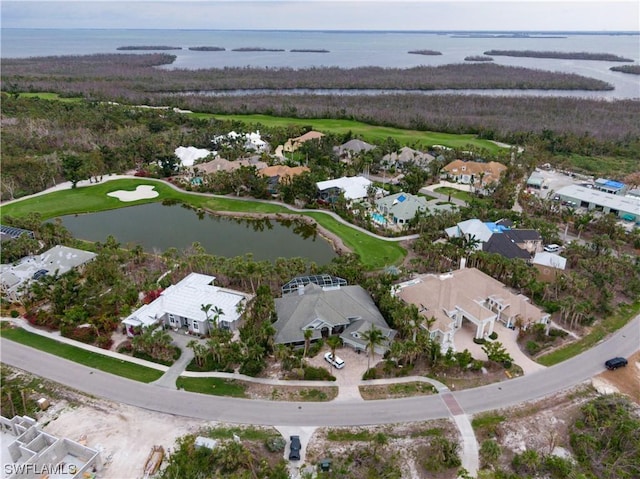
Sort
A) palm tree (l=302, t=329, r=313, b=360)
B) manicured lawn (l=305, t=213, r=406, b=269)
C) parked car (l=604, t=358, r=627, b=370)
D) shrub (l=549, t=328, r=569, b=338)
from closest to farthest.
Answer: parked car (l=604, t=358, r=627, b=370) < palm tree (l=302, t=329, r=313, b=360) < shrub (l=549, t=328, r=569, b=338) < manicured lawn (l=305, t=213, r=406, b=269)

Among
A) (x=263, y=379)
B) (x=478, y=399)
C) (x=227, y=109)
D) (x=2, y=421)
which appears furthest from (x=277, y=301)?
(x=227, y=109)

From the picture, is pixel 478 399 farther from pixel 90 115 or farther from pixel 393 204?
pixel 90 115

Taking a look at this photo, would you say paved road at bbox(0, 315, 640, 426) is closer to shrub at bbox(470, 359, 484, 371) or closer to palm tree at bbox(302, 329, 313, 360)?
shrub at bbox(470, 359, 484, 371)

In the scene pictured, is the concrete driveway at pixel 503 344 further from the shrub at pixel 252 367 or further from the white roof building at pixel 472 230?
the shrub at pixel 252 367

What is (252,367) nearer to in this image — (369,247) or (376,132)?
(369,247)

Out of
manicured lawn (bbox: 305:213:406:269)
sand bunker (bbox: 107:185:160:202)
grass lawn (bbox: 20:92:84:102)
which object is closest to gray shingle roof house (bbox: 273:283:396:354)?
manicured lawn (bbox: 305:213:406:269)
